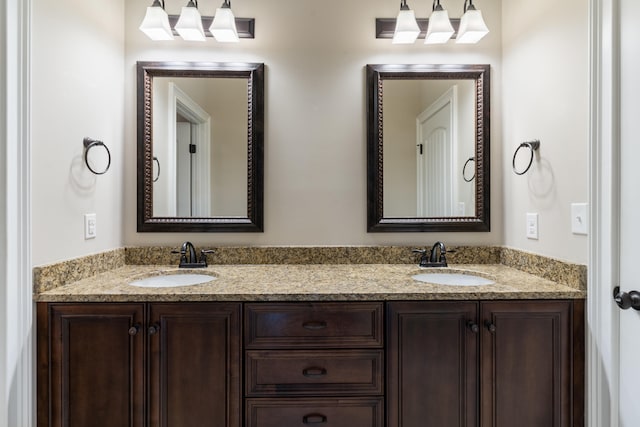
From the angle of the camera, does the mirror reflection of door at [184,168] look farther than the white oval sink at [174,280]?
Yes

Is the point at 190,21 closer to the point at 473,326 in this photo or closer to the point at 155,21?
the point at 155,21

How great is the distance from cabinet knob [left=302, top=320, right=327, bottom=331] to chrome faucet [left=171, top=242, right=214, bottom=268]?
0.73m

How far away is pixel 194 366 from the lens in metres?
1.25

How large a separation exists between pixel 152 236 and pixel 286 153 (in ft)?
2.82

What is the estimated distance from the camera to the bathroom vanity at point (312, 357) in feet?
4.09

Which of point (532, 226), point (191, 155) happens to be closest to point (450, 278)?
point (532, 226)

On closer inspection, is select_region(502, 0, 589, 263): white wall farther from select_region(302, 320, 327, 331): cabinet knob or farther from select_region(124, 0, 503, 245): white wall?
select_region(302, 320, 327, 331): cabinet knob

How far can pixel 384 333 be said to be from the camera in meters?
1.27

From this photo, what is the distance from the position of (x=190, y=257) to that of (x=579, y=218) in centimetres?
175

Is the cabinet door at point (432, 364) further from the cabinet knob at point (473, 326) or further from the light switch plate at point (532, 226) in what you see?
the light switch plate at point (532, 226)

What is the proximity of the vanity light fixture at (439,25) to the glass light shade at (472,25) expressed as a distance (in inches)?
2.5

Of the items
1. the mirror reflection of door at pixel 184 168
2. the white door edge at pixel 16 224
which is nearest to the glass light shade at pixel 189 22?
the mirror reflection of door at pixel 184 168

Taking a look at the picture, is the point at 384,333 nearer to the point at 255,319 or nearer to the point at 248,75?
the point at 255,319

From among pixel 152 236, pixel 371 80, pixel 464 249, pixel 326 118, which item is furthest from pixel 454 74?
pixel 152 236
